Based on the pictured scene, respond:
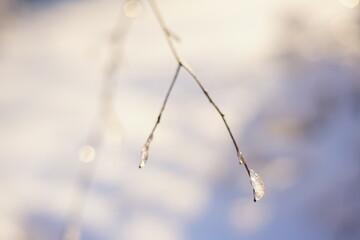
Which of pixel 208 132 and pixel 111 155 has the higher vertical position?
pixel 208 132

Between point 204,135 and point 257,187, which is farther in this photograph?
point 204,135

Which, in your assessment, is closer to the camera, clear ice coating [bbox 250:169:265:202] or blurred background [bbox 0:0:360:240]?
clear ice coating [bbox 250:169:265:202]

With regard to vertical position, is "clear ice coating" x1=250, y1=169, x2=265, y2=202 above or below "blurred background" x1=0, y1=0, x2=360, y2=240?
above

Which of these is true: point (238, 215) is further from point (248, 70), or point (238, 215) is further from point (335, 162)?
point (248, 70)

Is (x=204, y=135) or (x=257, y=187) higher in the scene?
(x=257, y=187)

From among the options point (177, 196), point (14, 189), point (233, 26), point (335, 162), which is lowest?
point (14, 189)

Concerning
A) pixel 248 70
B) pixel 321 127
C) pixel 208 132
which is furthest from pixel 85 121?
pixel 321 127

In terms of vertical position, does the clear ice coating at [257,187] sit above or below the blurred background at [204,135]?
above

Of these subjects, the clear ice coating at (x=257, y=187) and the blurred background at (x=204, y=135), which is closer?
the clear ice coating at (x=257, y=187)
